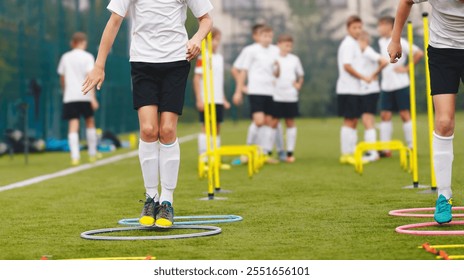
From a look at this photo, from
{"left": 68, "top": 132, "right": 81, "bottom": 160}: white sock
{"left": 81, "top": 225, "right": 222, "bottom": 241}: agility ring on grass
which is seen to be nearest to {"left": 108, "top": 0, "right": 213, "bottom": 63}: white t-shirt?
{"left": 81, "top": 225, "right": 222, "bottom": 241}: agility ring on grass

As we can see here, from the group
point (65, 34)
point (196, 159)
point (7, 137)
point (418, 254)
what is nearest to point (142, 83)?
point (418, 254)

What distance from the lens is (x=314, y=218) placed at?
8281 millimetres

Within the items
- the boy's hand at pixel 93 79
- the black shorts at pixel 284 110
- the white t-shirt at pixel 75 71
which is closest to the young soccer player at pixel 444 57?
the boy's hand at pixel 93 79

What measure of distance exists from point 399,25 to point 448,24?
37 centimetres

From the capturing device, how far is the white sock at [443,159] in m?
7.75

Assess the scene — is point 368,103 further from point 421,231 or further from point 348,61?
point 421,231

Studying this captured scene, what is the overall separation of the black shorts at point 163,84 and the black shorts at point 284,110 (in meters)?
8.88

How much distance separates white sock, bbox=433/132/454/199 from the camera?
7.75 m

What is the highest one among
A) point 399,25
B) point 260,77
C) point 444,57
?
point 399,25

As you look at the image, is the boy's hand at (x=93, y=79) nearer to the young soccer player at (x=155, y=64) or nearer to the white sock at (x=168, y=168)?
the young soccer player at (x=155, y=64)

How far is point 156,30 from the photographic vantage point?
7824mm

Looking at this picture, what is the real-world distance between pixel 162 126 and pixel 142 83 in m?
0.35

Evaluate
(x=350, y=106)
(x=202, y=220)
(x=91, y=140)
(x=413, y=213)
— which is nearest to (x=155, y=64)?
(x=202, y=220)
